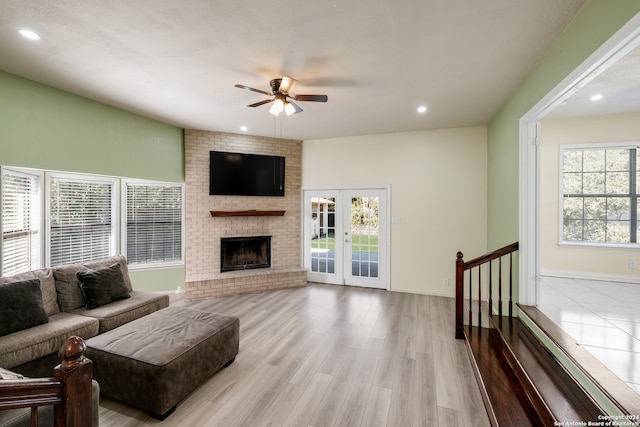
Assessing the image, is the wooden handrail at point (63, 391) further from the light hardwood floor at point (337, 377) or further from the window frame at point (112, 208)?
the window frame at point (112, 208)

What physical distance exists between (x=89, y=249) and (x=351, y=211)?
14.3ft

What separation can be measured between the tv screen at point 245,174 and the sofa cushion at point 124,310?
90.0 inches

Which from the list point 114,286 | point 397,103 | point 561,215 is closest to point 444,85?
point 397,103

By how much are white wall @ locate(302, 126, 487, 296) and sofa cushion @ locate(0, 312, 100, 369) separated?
14.7 ft

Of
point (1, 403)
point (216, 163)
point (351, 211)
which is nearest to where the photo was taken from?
point (1, 403)

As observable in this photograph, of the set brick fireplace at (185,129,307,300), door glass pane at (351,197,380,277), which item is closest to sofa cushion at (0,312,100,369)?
brick fireplace at (185,129,307,300)

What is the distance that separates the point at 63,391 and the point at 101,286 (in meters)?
2.55

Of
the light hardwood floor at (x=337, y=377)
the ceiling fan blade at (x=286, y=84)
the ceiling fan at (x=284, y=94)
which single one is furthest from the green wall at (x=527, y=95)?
the ceiling fan blade at (x=286, y=84)

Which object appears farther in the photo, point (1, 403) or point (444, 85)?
point (444, 85)

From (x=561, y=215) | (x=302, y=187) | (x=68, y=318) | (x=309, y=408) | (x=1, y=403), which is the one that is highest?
(x=302, y=187)

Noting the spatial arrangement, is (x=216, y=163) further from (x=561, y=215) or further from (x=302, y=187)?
(x=561, y=215)

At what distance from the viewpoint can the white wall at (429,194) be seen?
473 centimetres

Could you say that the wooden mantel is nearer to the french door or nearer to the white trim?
the french door

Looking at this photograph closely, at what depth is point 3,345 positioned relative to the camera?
6.97 ft
